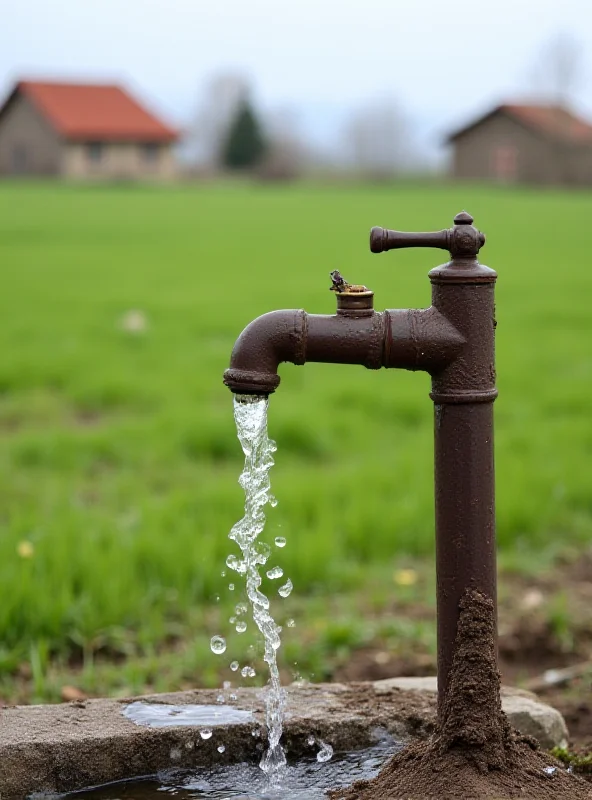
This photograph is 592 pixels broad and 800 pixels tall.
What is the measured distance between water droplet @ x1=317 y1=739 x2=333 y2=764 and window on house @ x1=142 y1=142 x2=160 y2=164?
5543 centimetres

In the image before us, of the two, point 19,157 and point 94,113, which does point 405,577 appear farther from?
point 94,113

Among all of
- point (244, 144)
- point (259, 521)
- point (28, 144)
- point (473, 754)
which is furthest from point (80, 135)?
point (473, 754)

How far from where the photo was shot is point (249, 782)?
2039 millimetres

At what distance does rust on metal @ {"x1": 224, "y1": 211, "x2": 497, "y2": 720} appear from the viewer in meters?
1.84

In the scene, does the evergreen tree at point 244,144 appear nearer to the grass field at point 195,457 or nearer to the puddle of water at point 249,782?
the grass field at point 195,457

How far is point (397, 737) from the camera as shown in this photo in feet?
7.16

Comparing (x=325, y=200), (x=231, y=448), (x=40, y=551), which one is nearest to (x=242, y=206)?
(x=325, y=200)

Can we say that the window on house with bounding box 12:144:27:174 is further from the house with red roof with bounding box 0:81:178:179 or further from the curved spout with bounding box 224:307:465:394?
the curved spout with bounding box 224:307:465:394

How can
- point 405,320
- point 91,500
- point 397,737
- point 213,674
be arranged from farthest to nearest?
point 91,500
point 213,674
point 397,737
point 405,320

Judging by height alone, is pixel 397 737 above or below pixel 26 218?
below

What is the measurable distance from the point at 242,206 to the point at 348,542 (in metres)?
25.0

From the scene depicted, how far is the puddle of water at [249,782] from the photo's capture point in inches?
78.4

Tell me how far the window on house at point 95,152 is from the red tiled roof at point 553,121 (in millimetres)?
19849

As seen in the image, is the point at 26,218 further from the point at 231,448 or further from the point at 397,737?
the point at 397,737
